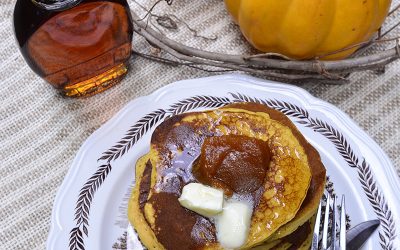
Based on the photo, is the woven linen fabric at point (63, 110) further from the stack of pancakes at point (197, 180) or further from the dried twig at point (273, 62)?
the stack of pancakes at point (197, 180)

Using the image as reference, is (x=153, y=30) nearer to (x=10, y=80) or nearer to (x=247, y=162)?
(x=10, y=80)

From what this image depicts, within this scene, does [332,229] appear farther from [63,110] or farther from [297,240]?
[63,110]

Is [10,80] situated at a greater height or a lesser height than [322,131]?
lesser

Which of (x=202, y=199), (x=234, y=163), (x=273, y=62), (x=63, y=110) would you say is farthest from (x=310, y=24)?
(x=63, y=110)

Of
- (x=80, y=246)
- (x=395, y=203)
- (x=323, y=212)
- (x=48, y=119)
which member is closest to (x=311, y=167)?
(x=323, y=212)

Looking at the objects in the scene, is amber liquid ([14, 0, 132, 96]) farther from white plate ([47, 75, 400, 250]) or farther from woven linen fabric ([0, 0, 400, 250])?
white plate ([47, 75, 400, 250])

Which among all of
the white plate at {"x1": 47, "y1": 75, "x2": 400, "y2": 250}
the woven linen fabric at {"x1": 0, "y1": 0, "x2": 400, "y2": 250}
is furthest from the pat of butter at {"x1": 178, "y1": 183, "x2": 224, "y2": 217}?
the woven linen fabric at {"x1": 0, "y1": 0, "x2": 400, "y2": 250}
